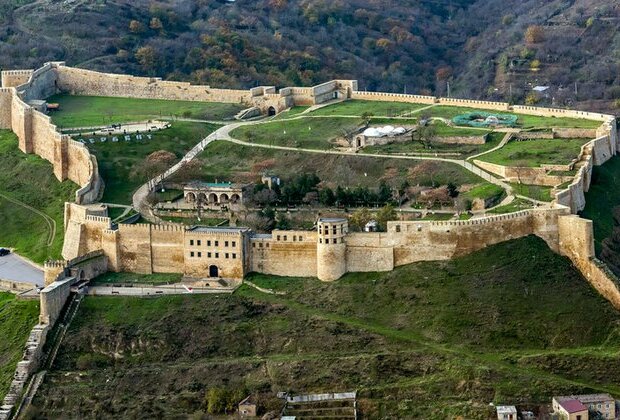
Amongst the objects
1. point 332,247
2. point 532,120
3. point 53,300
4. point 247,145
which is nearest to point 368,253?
point 332,247

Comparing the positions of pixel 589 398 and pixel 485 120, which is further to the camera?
pixel 485 120

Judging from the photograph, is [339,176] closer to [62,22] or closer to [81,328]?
[81,328]

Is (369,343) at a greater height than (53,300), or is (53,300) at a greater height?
(53,300)

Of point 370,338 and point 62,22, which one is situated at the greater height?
point 62,22

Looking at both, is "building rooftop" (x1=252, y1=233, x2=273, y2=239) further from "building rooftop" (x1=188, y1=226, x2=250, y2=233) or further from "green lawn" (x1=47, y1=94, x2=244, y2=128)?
"green lawn" (x1=47, y1=94, x2=244, y2=128)

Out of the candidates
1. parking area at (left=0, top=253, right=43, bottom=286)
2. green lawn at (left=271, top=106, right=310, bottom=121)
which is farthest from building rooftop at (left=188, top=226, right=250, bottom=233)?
green lawn at (left=271, top=106, right=310, bottom=121)

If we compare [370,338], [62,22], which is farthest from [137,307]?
[62,22]

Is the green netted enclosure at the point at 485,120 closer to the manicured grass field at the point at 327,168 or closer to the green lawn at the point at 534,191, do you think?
the manicured grass field at the point at 327,168

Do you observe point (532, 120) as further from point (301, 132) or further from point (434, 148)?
point (301, 132)
